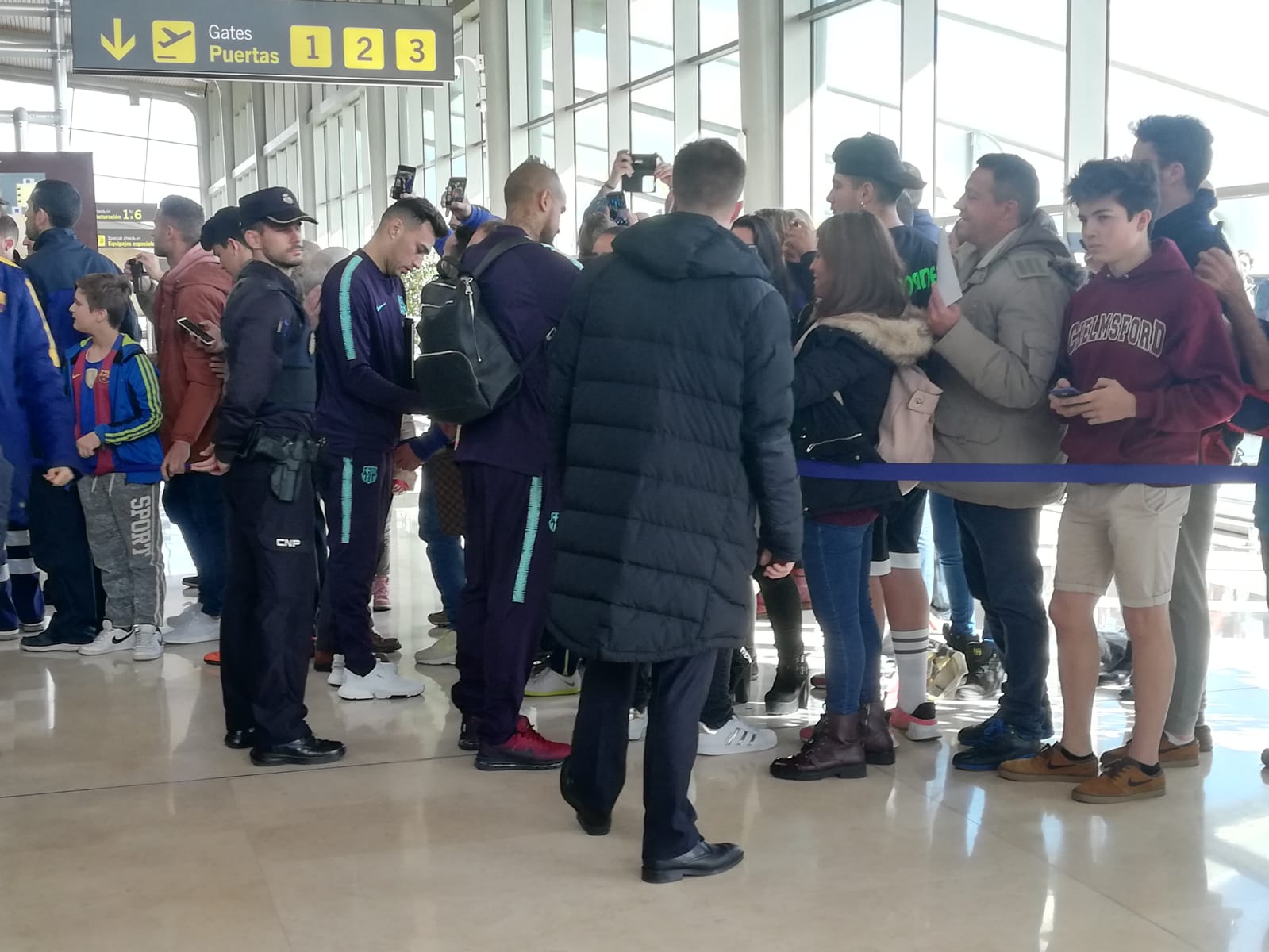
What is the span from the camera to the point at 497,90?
52.7 ft

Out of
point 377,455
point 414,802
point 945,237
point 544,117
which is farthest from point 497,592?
point 544,117

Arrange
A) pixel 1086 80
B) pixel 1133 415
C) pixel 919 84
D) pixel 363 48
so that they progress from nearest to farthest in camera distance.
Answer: pixel 1133 415
pixel 1086 80
pixel 363 48
pixel 919 84

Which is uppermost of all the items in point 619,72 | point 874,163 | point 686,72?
point 619,72

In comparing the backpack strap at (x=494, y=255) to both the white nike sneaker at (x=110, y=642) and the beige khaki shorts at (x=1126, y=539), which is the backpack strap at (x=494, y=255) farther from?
the white nike sneaker at (x=110, y=642)

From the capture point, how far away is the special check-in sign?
7.85m

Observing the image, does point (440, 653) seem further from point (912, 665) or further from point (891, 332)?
point (891, 332)

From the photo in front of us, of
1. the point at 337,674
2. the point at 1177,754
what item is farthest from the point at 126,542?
the point at 1177,754

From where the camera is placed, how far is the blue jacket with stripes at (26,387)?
4.77 meters

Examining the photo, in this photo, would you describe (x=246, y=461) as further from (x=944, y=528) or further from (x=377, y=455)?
(x=944, y=528)

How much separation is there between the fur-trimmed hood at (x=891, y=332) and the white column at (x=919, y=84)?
6055mm

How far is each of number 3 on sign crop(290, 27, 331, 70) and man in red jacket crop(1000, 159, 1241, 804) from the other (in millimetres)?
6230

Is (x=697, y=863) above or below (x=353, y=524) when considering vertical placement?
below

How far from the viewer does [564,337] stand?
2920 millimetres

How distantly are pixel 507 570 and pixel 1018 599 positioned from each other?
4.43 ft
